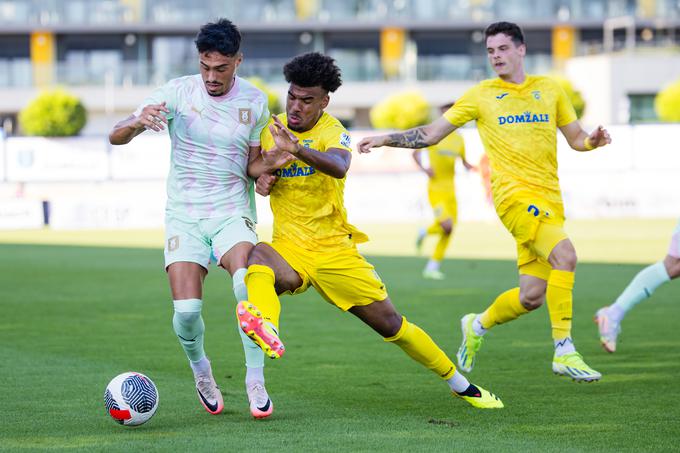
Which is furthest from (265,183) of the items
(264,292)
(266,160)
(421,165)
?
(421,165)

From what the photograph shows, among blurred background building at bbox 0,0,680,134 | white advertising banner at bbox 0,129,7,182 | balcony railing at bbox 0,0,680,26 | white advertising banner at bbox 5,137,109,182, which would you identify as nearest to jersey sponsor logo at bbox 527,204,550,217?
white advertising banner at bbox 5,137,109,182

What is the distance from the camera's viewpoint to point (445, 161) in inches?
744

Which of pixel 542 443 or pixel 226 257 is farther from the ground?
pixel 226 257

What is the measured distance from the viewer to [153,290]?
Answer: 15820 mm

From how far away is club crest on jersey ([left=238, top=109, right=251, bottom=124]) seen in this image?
24.5ft

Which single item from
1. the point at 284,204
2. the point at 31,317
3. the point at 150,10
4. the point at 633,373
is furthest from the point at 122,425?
the point at 150,10

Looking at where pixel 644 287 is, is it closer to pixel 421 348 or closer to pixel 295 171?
pixel 421 348

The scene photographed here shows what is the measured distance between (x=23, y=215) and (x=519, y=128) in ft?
79.4

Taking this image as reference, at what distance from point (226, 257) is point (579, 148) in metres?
3.09

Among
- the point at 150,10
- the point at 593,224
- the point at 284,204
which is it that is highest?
the point at 150,10

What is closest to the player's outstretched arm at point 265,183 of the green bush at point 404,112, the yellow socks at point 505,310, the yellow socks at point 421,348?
the yellow socks at point 421,348

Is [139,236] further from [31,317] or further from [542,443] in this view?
[542,443]

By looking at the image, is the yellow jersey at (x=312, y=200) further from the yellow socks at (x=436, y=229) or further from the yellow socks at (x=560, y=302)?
the yellow socks at (x=436, y=229)

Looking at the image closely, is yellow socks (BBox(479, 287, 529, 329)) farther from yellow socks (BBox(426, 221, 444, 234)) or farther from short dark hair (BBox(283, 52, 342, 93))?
yellow socks (BBox(426, 221, 444, 234))
